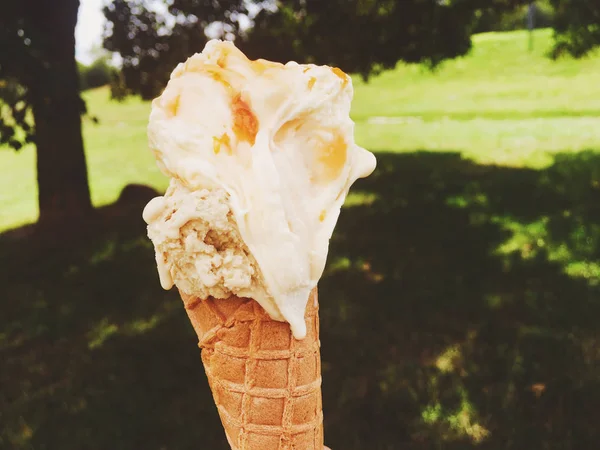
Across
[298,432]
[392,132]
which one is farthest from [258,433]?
[392,132]

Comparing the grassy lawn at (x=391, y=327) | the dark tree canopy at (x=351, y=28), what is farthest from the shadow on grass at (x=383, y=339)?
the dark tree canopy at (x=351, y=28)

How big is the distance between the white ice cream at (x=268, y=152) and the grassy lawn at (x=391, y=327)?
5.58 ft

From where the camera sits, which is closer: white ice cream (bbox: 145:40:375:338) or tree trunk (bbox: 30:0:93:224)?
white ice cream (bbox: 145:40:375:338)

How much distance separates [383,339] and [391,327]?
0.58 feet

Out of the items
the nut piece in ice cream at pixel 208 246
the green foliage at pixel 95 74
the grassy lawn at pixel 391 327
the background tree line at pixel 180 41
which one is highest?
the nut piece in ice cream at pixel 208 246

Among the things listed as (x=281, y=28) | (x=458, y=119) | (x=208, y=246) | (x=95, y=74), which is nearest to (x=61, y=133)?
(x=281, y=28)

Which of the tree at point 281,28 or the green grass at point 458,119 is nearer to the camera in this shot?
the tree at point 281,28

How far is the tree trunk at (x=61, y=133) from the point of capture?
576 cm

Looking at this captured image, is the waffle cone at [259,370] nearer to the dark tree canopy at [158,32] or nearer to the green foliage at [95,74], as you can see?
the dark tree canopy at [158,32]

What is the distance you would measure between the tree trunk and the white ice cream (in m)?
4.25

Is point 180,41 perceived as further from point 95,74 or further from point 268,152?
point 95,74

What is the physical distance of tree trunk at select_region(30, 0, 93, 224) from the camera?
18.9 ft

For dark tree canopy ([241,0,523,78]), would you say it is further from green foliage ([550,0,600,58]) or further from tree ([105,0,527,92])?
green foliage ([550,0,600,58])

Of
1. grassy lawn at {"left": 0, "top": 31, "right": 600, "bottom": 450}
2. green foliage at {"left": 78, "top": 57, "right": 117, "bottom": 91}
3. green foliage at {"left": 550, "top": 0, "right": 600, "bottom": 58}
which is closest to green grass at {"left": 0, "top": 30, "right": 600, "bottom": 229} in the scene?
green foliage at {"left": 550, "top": 0, "right": 600, "bottom": 58}
